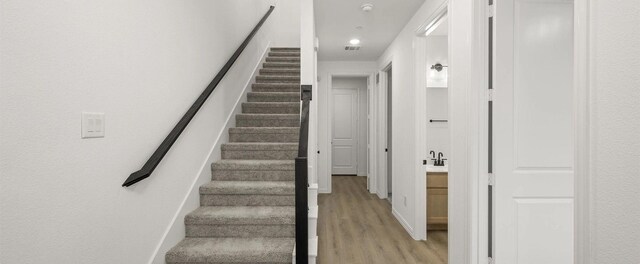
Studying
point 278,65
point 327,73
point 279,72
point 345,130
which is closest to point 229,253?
point 279,72

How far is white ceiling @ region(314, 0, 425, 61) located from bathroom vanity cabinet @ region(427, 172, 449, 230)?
190 centimetres

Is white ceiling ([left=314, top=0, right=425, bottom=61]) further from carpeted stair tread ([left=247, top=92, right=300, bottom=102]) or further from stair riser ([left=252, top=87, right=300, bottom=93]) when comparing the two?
carpeted stair tread ([left=247, top=92, right=300, bottom=102])

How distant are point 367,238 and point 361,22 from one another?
2590mm

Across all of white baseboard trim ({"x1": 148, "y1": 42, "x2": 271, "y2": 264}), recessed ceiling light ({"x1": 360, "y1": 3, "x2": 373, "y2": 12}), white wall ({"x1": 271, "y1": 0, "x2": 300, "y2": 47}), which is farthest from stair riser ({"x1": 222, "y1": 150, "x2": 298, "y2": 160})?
white wall ({"x1": 271, "y1": 0, "x2": 300, "y2": 47})

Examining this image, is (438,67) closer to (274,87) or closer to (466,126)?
(274,87)

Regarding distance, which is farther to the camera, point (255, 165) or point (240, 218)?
point (255, 165)

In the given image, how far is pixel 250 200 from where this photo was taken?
2.39 meters

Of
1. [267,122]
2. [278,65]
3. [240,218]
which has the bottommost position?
[240,218]

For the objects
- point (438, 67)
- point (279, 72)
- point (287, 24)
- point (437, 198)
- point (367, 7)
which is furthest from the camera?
point (287, 24)

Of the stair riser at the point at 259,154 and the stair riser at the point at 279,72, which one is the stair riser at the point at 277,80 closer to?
the stair riser at the point at 279,72

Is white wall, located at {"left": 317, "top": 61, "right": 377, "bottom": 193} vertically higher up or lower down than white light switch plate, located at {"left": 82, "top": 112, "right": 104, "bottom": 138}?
higher up

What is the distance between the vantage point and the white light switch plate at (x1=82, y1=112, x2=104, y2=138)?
1223 mm

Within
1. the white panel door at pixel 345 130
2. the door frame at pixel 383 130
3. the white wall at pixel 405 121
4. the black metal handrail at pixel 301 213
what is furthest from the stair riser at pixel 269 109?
the white panel door at pixel 345 130

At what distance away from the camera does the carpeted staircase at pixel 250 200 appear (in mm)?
1922
